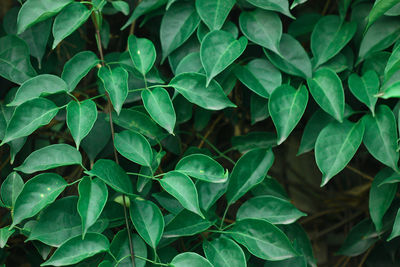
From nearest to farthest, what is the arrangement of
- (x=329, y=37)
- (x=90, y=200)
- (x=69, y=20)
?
(x=90, y=200)
(x=69, y=20)
(x=329, y=37)

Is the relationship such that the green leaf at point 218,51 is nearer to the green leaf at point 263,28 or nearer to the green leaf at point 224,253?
the green leaf at point 263,28

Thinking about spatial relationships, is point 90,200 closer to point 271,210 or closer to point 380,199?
point 271,210

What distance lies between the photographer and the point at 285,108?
92 centimetres

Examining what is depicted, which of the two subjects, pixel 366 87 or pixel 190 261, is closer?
pixel 190 261

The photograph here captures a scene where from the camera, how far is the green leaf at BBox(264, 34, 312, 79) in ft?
3.22

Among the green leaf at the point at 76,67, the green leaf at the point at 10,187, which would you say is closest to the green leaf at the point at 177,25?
the green leaf at the point at 76,67

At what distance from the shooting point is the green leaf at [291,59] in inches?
38.6

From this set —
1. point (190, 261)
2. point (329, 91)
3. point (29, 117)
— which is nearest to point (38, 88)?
point (29, 117)

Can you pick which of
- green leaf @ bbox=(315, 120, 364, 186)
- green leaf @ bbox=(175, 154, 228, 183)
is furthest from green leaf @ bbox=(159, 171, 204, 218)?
green leaf @ bbox=(315, 120, 364, 186)

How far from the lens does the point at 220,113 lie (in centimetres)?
132

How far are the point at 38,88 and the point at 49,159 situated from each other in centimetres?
14

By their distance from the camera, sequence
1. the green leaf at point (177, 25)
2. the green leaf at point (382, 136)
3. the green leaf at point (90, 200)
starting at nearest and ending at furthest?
1. the green leaf at point (90, 200)
2. the green leaf at point (382, 136)
3. the green leaf at point (177, 25)

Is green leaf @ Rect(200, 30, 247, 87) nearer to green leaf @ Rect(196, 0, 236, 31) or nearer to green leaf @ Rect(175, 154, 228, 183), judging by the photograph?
green leaf @ Rect(196, 0, 236, 31)

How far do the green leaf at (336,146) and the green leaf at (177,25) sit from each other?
33 centimetres
